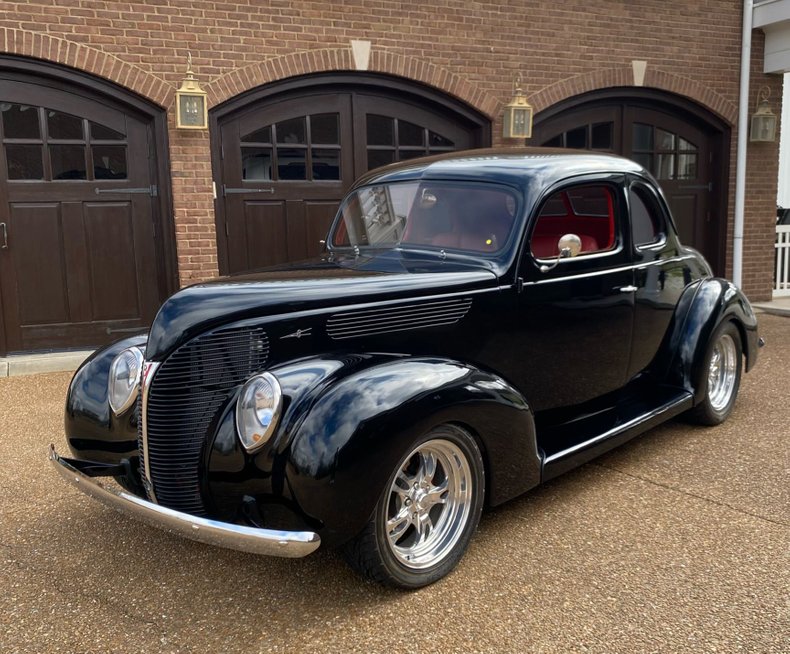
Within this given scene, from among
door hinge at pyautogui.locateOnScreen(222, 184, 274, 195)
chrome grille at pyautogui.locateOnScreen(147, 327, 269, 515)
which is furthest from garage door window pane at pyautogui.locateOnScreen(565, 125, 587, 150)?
chrome grille at pyautogui.locateOnScreen(147, 327, 269, 515)

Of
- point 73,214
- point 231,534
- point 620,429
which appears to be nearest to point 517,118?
point 73,214

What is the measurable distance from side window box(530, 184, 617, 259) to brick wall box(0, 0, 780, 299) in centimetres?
435

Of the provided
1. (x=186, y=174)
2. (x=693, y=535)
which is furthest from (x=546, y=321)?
(x=186, y=174)

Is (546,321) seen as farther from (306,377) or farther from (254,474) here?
(254,474)

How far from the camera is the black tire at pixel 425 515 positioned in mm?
2629

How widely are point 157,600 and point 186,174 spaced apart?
540 cm

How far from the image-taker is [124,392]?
3023 millimetres

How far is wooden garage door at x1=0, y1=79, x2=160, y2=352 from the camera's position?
6.89 m

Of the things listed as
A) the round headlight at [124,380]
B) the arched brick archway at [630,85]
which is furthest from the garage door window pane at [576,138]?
the round headlight at [124,380]

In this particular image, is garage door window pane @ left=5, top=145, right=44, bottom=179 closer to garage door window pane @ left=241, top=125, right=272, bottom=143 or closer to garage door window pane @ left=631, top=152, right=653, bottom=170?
garage door window pane @ left=241, top=125, right=272, bottom=143

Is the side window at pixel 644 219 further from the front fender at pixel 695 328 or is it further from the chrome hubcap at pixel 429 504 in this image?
the chrome hubcap at pixel 429 504

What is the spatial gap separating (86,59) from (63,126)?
0.71 meters

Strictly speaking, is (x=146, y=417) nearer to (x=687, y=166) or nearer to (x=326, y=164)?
(x=326, y=164)

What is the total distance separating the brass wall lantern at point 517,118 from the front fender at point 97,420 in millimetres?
6154
